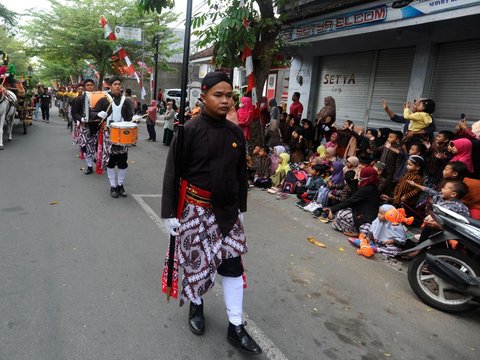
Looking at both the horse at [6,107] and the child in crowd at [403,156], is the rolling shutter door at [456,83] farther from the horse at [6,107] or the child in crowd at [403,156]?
the horse at [6,107]

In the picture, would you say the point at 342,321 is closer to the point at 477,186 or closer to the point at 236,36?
the point at 477,186

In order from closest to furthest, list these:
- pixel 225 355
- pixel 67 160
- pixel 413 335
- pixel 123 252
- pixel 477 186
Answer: pixel 225 355 → pixel 413 335 → pixel 123 252 → pixel 477 186 → pixel 67 160

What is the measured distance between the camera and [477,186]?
15.7 feet

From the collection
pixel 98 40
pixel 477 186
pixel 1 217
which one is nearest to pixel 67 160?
pixel 1 217

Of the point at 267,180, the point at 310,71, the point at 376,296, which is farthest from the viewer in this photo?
the point at 310,71

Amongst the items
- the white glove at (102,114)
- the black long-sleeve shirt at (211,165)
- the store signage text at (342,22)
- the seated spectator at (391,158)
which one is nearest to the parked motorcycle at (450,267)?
the black long-sleeve shirt at (211,165)

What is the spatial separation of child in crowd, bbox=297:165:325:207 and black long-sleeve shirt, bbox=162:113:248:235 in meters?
4.58

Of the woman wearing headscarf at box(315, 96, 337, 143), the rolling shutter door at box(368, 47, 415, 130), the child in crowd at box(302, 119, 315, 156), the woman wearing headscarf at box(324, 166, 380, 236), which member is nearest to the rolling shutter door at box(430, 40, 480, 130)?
the rolling shutter door at box(368, 47, 415, 130)

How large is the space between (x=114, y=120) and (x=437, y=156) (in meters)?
5.46

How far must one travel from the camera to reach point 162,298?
3.45 m

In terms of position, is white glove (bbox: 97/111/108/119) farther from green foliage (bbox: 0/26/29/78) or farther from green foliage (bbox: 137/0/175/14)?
green foliage (bbox: 0/26/29/78)

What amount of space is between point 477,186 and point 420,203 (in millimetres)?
1181

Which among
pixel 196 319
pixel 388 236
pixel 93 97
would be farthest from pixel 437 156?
pixel 93 97

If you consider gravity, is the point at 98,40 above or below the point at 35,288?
above
